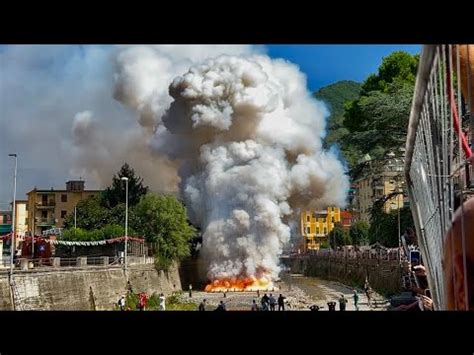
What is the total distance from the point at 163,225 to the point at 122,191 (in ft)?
12.8

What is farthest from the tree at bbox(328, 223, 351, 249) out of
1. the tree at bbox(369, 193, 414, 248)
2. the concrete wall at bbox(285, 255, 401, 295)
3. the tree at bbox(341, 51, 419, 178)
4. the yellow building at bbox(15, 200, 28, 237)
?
the yellow building at bbox(15, 200, 28, 237)

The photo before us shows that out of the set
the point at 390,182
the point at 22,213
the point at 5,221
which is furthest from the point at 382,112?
the point at 22,213

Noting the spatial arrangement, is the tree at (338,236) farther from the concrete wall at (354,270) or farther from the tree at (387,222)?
the tree at (387,222)

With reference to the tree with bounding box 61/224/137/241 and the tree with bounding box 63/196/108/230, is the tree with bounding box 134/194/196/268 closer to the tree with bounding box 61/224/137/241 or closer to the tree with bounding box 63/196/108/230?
the tree with bounding box 61/224/137/241

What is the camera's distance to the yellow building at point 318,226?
102 feet

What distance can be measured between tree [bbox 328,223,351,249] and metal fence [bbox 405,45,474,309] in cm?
2835

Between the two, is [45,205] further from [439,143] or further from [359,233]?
[439,143]

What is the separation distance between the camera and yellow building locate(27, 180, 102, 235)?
26781mm

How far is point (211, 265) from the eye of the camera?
26562 mm
